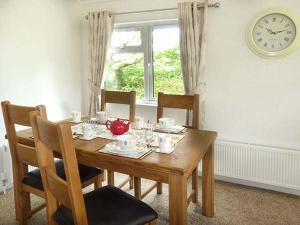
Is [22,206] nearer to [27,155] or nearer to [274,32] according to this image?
[27,155]

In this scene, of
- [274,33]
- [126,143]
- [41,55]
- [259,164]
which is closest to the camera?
[126,143]

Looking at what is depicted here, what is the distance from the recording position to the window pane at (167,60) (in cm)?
312

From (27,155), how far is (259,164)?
81.2 inches

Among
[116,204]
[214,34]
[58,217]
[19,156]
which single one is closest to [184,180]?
[116,204]

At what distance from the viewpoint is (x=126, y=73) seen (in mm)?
3480

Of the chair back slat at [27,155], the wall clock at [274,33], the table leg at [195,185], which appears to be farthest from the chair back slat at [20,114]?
the wall clock at [274,33]

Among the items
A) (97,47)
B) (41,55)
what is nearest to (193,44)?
(97,47)

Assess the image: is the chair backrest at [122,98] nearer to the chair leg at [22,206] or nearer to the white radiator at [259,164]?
the white radiator at [259,164]

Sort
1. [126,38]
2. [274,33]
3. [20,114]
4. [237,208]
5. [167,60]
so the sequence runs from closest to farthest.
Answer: [20,114]
[237,208]
[274,33]
[167,60]
[126,38]

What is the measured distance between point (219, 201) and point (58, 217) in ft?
5.09

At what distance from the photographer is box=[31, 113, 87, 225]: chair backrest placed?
1189mm

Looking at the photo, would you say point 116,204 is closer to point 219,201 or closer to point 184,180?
point 184,180

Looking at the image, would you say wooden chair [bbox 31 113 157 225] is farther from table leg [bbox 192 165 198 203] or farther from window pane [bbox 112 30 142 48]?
window pane [bbox 112 30 142 48]

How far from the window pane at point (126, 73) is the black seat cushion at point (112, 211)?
1918 millimetres
